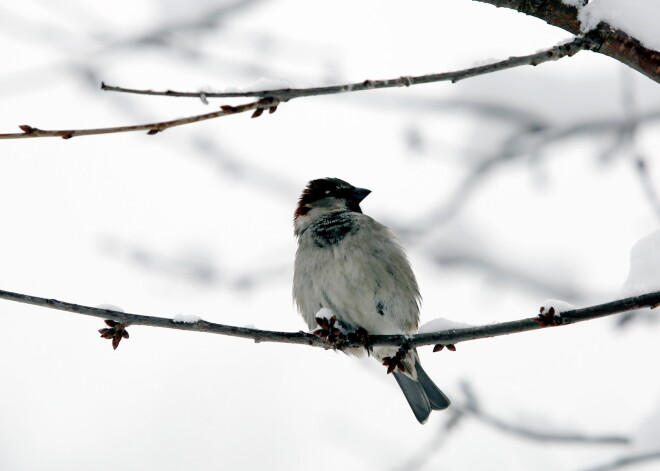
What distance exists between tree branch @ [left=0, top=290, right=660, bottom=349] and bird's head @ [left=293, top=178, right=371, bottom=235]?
6.73 ft

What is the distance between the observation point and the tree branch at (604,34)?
187cm

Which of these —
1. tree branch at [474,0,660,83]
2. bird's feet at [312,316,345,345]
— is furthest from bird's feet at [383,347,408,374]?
tree branch at [474,0,660,83]

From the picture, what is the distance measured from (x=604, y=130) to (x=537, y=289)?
→ 125 centimetres

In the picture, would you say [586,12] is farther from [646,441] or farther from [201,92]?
[646,441]

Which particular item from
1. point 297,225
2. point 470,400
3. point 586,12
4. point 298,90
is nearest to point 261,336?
point 298,90

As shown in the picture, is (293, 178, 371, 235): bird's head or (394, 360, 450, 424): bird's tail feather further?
(293, 178, 371, 235): bird's head

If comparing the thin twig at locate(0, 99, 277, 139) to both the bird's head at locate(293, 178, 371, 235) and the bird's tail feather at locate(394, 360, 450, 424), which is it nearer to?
the bird's head at locate(293, 178, 371, 235)

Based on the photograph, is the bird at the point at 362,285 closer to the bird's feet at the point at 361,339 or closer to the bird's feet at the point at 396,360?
the bird's feet at the point at 361,339

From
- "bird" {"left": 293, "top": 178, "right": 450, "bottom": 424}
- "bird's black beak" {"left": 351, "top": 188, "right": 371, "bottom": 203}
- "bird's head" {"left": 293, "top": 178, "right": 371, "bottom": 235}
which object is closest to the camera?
"bird" {"left": 293, "top": 178, "right": 450, "bottom": 424}

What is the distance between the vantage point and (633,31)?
188 centimetres

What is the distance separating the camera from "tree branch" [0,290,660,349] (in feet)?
6.37

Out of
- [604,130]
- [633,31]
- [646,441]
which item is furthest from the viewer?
[604,130]

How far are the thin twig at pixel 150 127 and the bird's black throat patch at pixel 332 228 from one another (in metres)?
2.64

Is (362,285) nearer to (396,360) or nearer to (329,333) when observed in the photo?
(329,333)
